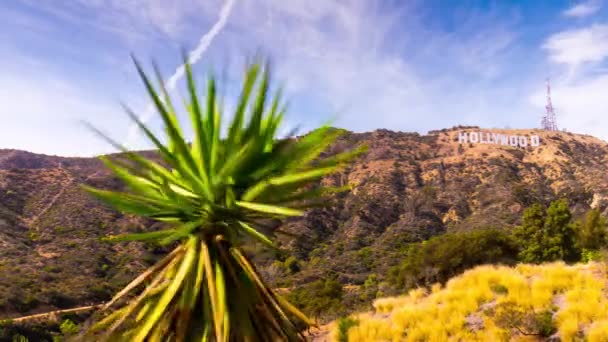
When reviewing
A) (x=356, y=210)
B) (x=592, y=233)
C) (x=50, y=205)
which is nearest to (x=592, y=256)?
(x=592, y=233)

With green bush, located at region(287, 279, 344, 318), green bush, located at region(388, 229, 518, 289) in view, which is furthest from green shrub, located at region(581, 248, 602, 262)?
green bush, located at region(287, 279, 344, 318)

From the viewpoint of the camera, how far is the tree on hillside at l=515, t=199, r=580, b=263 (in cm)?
3941

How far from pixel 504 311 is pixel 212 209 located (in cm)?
972

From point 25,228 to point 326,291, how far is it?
61.8 m

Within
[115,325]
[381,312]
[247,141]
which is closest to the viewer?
[115,325]

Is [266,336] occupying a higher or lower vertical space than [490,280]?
higher

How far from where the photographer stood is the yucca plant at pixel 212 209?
422cm

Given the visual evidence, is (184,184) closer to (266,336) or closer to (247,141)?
(247,141)

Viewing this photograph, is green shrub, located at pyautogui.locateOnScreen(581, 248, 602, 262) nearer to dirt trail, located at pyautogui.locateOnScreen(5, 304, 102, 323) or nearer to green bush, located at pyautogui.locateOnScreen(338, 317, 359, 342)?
green bush, located at pyautogui.locateOnScreen(338, 317, 359, 342)

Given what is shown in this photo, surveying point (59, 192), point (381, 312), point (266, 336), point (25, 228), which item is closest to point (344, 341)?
point (381, 312)

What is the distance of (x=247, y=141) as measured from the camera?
15.2ft

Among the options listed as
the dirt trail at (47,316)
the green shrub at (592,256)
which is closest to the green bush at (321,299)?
the green shrub at (592,256)

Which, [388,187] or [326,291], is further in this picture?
[388,187]

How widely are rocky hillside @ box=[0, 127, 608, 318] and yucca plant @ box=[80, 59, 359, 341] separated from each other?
3812cm
